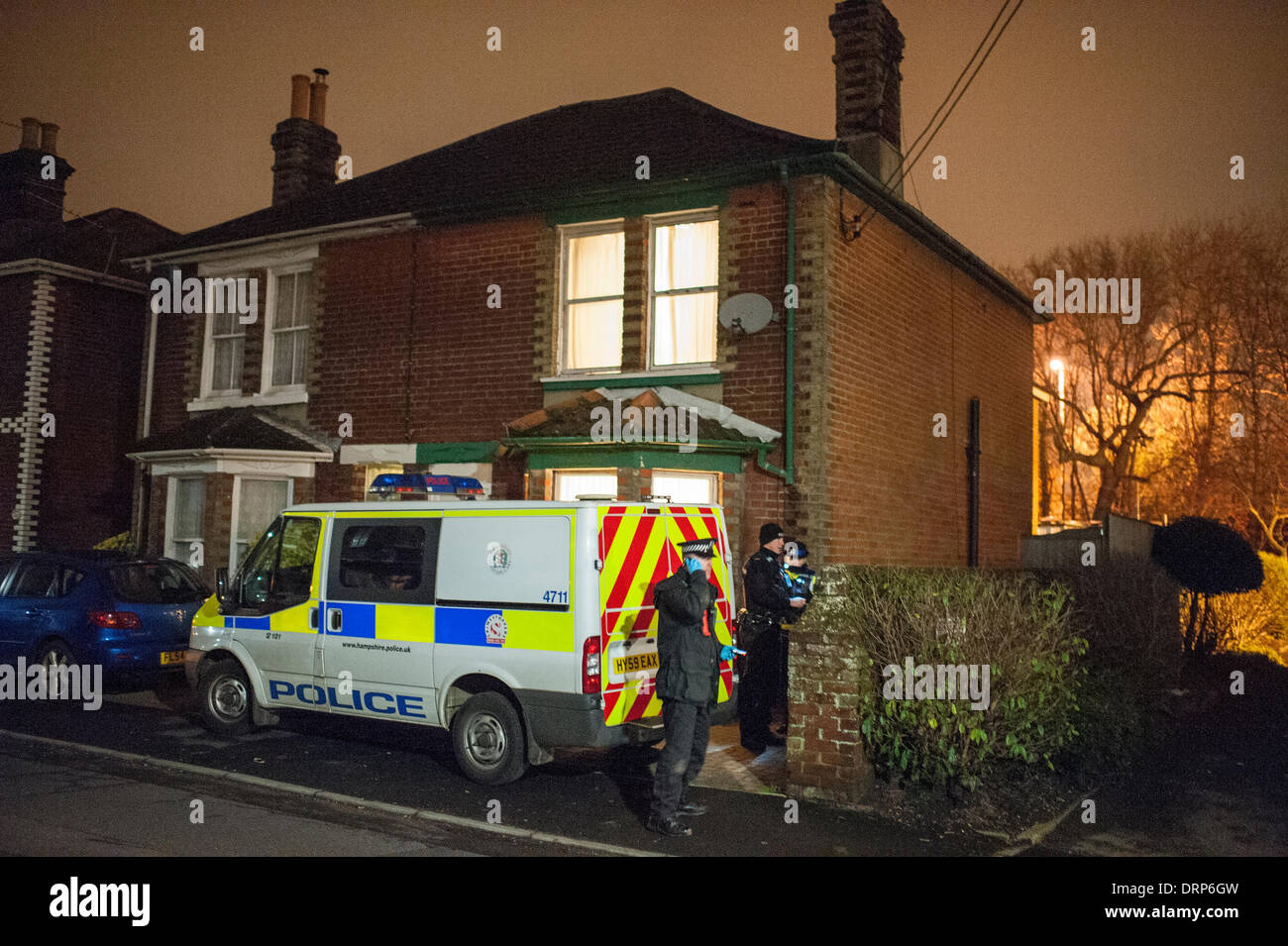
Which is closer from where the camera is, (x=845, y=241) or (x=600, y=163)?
(x=845, y=241)

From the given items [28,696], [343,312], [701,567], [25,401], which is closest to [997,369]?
[343,312]

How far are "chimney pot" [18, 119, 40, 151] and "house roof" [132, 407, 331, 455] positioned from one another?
35.4 feet

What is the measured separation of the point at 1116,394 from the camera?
35.6 m

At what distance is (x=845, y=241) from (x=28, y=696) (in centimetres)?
1064

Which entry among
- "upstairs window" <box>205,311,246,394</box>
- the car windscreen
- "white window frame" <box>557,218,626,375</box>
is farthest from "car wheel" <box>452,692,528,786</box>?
"upstairs window" <box>205,311,246,394</box>

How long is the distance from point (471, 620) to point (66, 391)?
14.9 meters

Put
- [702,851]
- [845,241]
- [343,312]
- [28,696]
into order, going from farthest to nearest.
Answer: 1. [343,312]
2. [845,241]
3. [28,696]
4. [702,851]

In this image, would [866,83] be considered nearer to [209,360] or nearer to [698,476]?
[698,476]

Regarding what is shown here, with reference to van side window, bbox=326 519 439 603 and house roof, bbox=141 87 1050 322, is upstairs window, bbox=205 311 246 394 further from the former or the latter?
van side window, bbox=326 519 439 603

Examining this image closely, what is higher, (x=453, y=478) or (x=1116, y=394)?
(x=1116, y=394)

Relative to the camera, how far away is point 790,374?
11.6 m

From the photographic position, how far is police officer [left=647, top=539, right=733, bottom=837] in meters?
6.33
